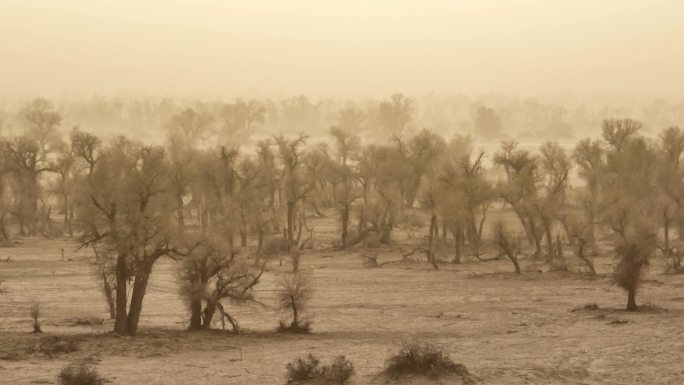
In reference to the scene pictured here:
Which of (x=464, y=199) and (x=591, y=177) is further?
(x=591, y=177)

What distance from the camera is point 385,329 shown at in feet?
113

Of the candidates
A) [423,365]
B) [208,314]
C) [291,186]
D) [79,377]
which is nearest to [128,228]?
[208,314]

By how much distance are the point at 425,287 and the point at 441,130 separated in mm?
104573

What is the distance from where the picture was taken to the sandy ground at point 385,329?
1054 inches

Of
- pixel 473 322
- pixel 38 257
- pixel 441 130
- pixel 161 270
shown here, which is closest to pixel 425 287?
pixel 473 322

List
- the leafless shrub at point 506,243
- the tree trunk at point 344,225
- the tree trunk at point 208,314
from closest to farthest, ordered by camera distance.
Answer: the tree trunk at point 208,314 → the leafless shrub at point 506,243 → the tree trunk at point 344,225

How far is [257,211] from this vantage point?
199ft

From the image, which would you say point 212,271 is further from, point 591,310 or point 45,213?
point 45,213

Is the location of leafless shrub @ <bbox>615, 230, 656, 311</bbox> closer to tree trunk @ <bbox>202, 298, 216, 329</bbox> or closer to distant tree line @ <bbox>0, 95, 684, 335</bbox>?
distant tree line @ <bbox>0, 95, 684, 335</bbox>

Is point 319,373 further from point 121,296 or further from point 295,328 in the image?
point 121,296

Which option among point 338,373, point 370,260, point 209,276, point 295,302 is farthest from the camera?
point 370,260

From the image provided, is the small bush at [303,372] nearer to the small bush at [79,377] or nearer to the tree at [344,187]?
the small bush at [79,377]

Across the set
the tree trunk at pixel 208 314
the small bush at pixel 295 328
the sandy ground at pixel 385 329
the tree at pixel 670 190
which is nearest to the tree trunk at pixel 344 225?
the sandy ground at pixel 385 329

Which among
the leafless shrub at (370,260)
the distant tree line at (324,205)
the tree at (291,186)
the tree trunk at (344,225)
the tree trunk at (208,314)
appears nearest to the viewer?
the distant tree line at (324,205)
